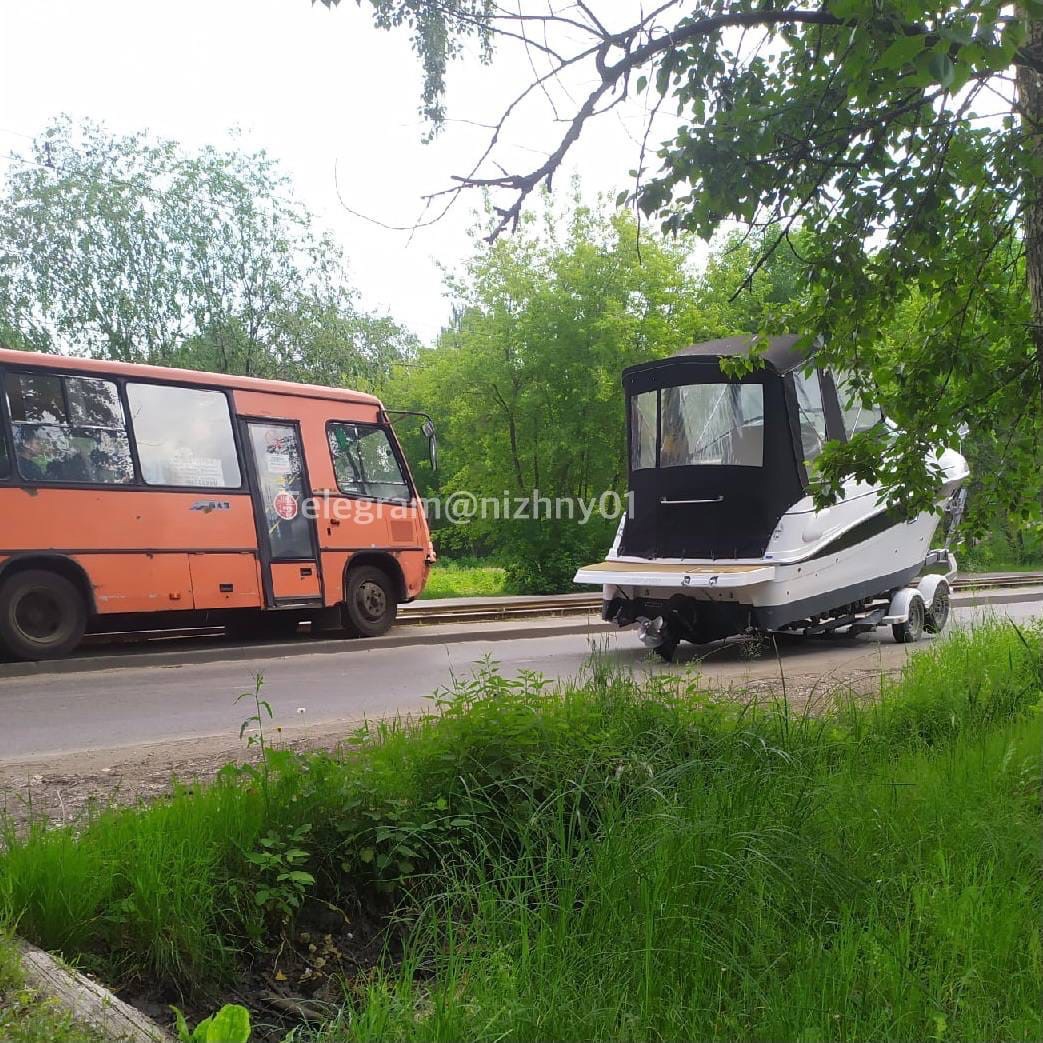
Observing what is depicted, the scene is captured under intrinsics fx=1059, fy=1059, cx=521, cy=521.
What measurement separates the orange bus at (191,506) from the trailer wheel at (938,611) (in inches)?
261

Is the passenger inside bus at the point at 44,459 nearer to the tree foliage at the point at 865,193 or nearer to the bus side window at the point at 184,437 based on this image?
the bus side window at the point at 184,437

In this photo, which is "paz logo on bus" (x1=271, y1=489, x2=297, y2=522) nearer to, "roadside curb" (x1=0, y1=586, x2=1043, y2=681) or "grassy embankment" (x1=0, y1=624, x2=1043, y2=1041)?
"roadside curb" (x1=0, y1=586, x2=1043, y2=681)

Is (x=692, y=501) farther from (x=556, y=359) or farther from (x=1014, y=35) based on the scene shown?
(x=556, y=359)

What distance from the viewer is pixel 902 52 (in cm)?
299

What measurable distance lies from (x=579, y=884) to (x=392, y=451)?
11628 mm

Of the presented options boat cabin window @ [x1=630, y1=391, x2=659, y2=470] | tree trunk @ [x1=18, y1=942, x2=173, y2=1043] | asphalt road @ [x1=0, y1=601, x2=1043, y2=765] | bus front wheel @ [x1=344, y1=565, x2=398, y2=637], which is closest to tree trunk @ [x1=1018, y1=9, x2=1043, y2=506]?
asphalt road @ [x1=0, y1=601, x2=1043, y2=765]

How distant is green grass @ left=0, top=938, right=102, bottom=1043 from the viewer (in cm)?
239

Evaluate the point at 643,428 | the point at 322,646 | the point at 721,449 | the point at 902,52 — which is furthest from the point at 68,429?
the point at 902,52

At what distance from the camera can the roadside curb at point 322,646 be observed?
1056 centimetres

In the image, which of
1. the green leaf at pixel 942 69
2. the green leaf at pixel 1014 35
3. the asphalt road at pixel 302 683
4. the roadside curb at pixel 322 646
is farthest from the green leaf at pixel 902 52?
the roadside curb at pixel 322 646

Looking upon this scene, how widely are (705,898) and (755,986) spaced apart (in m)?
0.46

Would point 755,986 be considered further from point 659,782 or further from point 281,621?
point 281,621

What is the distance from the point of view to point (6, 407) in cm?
1077

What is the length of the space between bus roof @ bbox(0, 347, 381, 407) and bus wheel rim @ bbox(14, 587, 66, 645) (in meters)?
2.41
